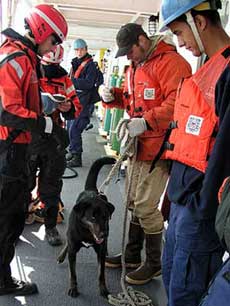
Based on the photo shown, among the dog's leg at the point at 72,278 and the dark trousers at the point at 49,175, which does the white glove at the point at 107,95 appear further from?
the dog's leg at the point at 72,278

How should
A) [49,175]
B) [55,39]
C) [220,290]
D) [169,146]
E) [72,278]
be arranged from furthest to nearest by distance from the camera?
[49,175] < [72,278] < [55,39] < [169,146] < [220,290]

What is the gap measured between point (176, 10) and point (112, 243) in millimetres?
2243

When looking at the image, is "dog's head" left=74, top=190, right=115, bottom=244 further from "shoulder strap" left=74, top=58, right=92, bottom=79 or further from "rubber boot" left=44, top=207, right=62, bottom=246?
"shoulder strap" left=74, top=58, right=92, bottom=79

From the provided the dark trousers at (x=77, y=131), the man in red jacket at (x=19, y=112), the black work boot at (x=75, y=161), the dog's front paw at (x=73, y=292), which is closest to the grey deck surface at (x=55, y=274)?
the dog's front paw at (x=73, y=292)

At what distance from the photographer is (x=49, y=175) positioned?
9.99ft

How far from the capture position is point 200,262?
57.5 inches

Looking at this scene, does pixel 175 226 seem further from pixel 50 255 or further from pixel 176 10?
pixel 50 255

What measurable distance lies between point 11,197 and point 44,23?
41.0 inches

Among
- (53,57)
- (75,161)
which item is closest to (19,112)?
(53,57)

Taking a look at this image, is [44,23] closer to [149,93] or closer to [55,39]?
[55,39]

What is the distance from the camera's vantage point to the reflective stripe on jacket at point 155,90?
7.29 feet

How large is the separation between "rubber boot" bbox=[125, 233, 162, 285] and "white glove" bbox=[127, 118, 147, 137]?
31.3 inches

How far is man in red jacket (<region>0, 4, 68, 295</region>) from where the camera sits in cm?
198

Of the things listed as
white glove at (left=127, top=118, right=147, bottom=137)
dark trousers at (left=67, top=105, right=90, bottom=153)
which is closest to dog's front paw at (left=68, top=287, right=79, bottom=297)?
white glove at (left=127, top=118, right=147, bottom=137)
